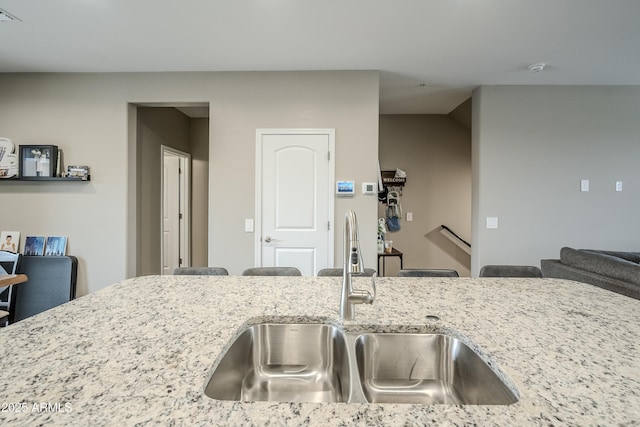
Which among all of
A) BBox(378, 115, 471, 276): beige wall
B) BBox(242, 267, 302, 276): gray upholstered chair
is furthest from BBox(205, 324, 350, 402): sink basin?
BBox(378, 115, 471, 276): beige wall

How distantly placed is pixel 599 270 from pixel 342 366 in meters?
2.61

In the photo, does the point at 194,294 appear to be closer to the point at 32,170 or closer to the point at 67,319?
the point at 67,319

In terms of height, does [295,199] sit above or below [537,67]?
below

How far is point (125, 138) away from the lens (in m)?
3.18

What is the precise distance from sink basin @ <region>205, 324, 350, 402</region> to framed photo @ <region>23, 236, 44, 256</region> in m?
3.55

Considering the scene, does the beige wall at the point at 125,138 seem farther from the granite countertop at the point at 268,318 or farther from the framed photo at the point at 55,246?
the granite countertop at the point at 268,318

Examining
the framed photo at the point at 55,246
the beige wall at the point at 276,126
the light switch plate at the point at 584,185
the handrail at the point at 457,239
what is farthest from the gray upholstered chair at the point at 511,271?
the framed photo at the point at 55,246

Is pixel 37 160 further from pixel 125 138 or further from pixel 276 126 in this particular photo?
pixel 276 126

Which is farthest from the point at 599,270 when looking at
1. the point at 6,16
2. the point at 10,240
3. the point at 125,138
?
the point at 10,240

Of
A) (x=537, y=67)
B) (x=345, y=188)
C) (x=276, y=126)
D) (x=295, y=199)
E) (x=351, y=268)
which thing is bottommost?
(x=351, y=268)

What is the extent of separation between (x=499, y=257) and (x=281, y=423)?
3586 millimetres

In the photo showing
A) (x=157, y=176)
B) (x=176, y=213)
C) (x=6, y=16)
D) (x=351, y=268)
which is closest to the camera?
(x=351, y=268)

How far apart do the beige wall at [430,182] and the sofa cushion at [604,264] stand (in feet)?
6.61

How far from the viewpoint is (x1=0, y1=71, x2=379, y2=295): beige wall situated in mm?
3115
